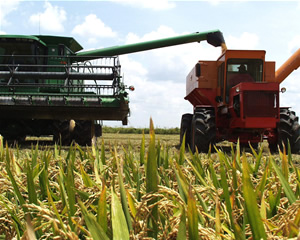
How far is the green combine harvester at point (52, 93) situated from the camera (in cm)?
699

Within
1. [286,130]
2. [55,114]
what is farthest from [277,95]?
[55,114]

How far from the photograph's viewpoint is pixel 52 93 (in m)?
8.11

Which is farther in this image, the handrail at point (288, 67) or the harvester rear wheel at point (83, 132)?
the handrail at point (288, 67)

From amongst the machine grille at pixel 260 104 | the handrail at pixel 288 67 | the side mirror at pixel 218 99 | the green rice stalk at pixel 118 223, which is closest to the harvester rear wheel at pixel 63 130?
the side mirror at pixel 218 99

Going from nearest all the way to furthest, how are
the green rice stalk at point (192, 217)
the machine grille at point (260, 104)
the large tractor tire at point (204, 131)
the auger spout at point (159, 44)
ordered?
the green rice stalk at point (192, 217)
the machine grille at point (260, 104)
the large tractor tire at point (204, 131)
the auger spout at point (159, 44)

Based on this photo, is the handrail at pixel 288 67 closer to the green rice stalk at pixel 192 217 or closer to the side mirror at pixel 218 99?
the side mirror at pixel 218 99

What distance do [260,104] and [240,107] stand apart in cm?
38

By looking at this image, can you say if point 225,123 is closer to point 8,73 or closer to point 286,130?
point 286,130

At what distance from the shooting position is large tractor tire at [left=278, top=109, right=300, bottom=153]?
7.06 meters

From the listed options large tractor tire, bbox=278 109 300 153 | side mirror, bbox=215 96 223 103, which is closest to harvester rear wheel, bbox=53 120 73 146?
side mirror, bbox=215 96 223 103

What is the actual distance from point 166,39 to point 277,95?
5.42 metres

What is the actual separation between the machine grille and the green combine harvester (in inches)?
93.8

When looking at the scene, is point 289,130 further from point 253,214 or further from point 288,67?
point 253,214

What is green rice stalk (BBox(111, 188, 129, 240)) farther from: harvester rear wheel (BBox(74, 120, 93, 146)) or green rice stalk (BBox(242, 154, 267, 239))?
harvester rear wheel (BBox(74, 120, 93, 146))
